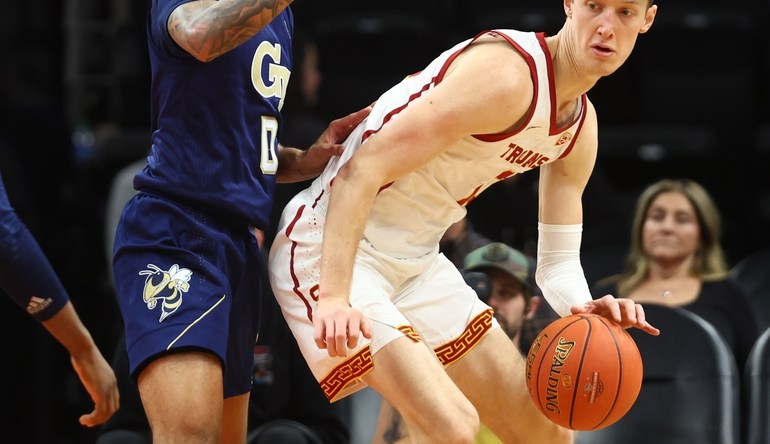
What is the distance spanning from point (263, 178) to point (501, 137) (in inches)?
28.0

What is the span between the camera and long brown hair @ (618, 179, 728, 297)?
Answer: 19.4 ft

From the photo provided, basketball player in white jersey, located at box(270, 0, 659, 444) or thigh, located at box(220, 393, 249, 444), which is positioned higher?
basketball player in white jersey, located at box(270, 0, 659, 444)

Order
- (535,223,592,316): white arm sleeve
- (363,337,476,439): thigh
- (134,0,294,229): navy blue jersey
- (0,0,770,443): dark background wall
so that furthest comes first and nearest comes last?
1. (0,0,770,443): dark background wall
2. (535,223,592,316): white arm sleeve
3. (134,0,294,229): navy blue jersey
4. (363,337,476,439): thigh

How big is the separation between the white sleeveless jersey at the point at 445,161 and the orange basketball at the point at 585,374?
0.51 m

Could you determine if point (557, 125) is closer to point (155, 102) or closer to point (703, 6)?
point (155, 102)

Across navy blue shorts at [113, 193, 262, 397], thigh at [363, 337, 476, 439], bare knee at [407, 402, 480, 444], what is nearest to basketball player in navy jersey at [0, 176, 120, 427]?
navy blue shorts at [113, 193, 262, 397]

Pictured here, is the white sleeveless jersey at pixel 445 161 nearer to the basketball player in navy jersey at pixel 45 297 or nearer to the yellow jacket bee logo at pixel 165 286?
the yellow jacket bee logo at pixel 165 286

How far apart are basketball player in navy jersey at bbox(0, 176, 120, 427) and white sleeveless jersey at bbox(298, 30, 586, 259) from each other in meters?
0.94

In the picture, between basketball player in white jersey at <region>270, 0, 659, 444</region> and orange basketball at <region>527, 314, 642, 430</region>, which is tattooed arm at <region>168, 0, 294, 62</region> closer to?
basketball player in white jersey at <region>270, 0, 659, 444</region>

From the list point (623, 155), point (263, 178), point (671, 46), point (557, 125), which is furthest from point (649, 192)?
point (263, 178)

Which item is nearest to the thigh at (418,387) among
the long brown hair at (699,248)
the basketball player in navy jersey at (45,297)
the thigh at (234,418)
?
the thigh at (234,418)

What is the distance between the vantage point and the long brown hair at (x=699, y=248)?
591 cm

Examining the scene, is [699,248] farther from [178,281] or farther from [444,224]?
[178,281]

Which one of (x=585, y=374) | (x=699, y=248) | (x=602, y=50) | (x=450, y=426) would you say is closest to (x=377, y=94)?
(x=699, y=248)
